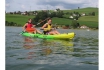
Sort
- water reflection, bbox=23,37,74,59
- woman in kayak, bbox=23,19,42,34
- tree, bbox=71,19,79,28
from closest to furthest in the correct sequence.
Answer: water reflection, bbox=23,37,74,59, tree, bbox=71,19,79,28, woman in kayak, bbox=23,19,42,34

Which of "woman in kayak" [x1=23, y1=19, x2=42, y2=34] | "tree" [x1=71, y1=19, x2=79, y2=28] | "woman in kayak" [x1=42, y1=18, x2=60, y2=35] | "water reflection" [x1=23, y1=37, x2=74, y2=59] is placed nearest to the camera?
"water reflection" [x1=23, y1=37, x2=74, y2=59]

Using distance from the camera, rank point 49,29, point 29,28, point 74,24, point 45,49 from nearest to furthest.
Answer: point 45,49, point 74,24, point 49,29, point 29,28

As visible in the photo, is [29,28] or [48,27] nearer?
[48,27]

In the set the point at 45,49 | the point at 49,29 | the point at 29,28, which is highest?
the point at 29,28

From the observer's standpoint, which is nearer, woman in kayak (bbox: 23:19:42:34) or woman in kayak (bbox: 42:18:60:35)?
→ woman in kayak (bbox: 42:18:60:35)

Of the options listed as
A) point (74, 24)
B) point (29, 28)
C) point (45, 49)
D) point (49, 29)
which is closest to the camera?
point (45, 49)

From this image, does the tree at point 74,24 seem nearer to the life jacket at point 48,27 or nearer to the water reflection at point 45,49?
the water reflection at point 45,49

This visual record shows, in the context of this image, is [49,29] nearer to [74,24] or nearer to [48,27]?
[48,27]

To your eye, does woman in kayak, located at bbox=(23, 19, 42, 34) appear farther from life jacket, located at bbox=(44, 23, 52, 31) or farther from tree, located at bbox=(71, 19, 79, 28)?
tree, located at bbox=(71, 19, 79, 28)

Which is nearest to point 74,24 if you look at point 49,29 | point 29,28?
point 49,29

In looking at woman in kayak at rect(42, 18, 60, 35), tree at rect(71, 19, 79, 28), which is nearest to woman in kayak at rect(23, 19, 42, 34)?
woman in kayak at rect(42, 18, 60, 35)

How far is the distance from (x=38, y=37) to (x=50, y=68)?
17.9 feet
